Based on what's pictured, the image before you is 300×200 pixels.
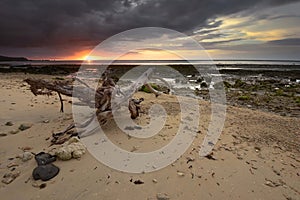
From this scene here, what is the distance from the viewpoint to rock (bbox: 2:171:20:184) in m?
2.93

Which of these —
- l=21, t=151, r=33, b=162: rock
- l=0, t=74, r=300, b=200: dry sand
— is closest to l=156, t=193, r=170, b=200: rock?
l=0, t=74, r=300, b=200: dry sand

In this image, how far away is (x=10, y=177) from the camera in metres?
3.00

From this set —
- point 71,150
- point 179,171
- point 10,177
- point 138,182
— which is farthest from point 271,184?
point 10,177

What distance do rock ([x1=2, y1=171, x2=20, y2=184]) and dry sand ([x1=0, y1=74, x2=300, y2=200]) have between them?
53 mm

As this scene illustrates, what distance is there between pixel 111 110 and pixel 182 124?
1.83 meters

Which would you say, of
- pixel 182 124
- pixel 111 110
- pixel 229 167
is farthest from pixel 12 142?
pixel 229 167

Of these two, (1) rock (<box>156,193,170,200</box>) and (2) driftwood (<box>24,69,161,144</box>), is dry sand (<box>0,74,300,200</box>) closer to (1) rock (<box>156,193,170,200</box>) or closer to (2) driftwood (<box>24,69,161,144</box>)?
(1) rock (<box>156,193,170,200</box>)

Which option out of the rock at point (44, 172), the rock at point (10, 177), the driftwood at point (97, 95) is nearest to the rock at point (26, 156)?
the rock at point (10, 177)

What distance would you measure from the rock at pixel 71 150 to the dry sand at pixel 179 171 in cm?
9

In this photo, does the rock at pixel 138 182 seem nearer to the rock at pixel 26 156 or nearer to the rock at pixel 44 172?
the rock at pixel 44 172

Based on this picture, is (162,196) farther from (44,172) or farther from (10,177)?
(10,177)

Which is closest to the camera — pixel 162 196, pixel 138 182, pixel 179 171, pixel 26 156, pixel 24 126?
pixel 162 196

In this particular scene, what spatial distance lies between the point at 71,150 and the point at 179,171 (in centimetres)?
185

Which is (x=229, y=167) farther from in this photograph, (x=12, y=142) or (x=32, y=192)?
(x=12, y=142)
